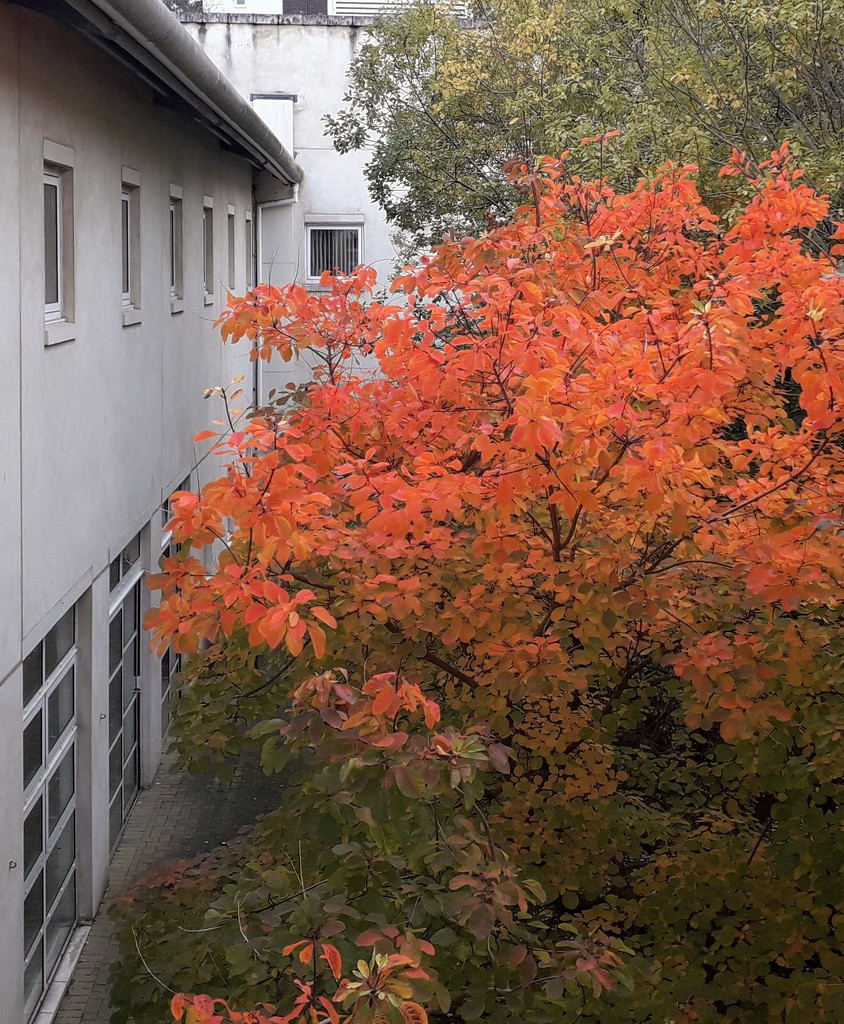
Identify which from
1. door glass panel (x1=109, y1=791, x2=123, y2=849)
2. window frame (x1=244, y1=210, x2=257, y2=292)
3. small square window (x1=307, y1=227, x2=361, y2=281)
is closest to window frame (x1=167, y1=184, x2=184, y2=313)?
door glass panel (x1=109, y1=791, x2=123, y2=849)

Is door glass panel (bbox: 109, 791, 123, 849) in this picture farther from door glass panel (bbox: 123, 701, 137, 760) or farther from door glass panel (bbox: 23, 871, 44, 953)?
door glass panel (bbox: 23, 871, 44, 953)

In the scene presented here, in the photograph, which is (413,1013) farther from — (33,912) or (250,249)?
(250,249)

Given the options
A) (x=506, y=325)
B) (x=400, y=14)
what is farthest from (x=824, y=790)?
(x=400, y=14)

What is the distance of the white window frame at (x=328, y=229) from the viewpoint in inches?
1014

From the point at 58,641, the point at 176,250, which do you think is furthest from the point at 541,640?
the point at 176,250

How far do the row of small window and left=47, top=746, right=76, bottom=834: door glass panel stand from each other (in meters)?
3.30

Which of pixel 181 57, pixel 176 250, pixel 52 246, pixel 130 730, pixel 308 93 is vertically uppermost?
pixel 308 93

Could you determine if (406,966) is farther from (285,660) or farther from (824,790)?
(285,660)

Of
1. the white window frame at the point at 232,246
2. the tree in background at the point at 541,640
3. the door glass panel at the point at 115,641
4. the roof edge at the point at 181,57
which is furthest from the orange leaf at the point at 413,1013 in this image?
the white window frame at the point at 232,246

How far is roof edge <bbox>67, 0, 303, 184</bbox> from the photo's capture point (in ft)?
24.3

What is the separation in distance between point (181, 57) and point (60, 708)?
15.6 feet

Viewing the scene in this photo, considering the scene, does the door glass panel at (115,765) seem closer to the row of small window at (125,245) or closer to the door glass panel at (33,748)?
the door glass panel at (33,748)

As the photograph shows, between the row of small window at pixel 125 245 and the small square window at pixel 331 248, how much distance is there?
5621 mm

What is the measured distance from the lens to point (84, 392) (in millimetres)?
9539
